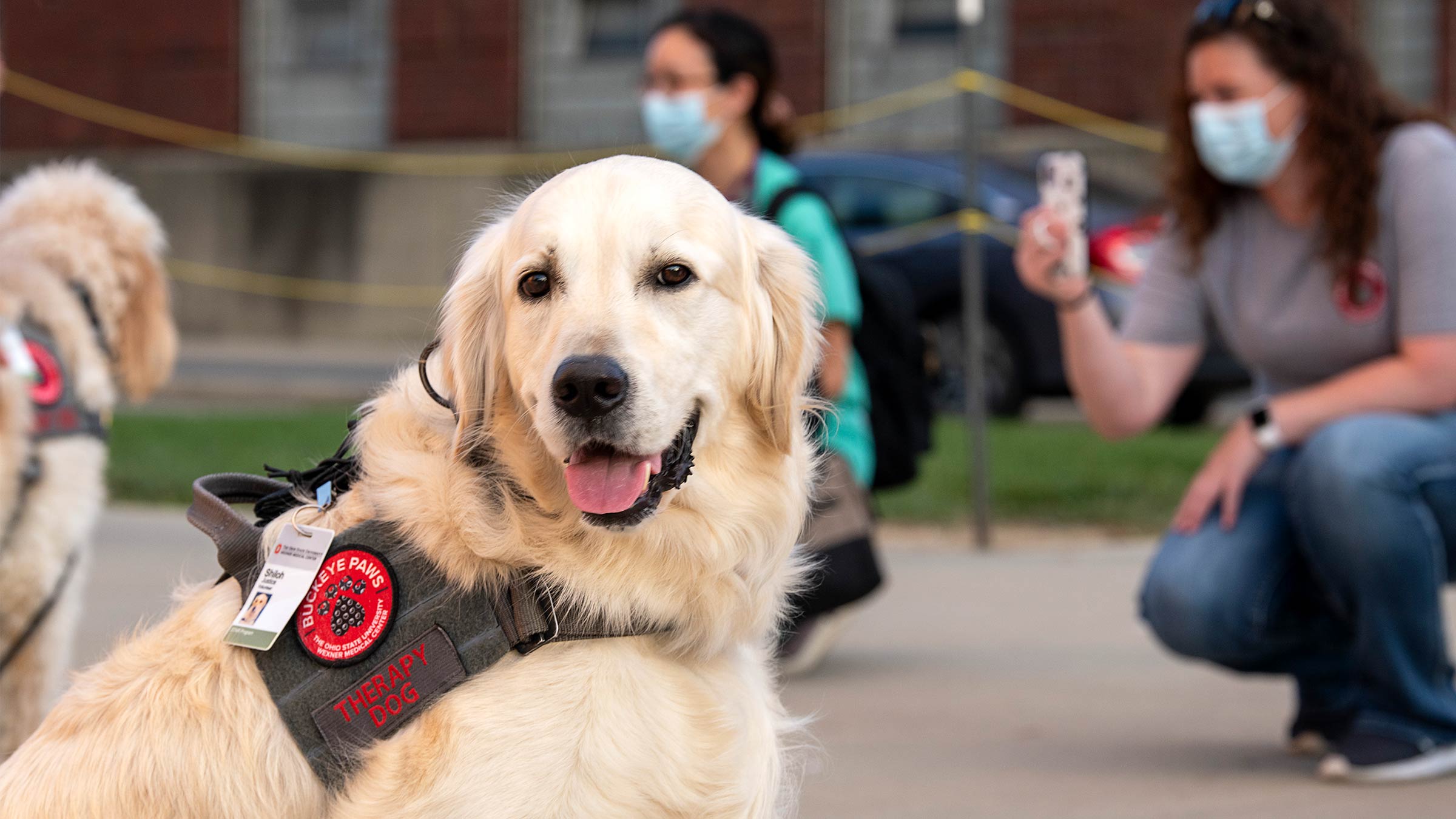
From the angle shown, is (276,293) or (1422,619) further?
(276,293)

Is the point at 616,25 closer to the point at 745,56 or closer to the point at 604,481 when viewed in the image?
the point at 745,56

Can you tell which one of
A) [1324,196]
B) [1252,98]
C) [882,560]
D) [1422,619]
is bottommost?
[882,560]

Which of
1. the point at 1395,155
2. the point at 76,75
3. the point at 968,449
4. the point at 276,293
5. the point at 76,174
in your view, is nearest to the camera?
the point at 1395,155

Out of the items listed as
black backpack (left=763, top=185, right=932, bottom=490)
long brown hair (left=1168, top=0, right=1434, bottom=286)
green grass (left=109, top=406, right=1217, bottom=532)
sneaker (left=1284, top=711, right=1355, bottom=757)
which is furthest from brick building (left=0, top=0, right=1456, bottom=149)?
sneaker (left=1284, top=711, right=1355, bottom=757)

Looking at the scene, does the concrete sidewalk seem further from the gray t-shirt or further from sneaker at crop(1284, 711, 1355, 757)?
the gray t-shirt

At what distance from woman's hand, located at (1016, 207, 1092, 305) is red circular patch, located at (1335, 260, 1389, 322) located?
674 millimetres

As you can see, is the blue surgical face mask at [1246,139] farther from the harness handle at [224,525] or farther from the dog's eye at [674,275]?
the harness handle at [224,525]

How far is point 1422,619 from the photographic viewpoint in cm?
360

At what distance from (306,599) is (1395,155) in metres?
2.95

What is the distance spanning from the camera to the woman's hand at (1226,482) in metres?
3.91

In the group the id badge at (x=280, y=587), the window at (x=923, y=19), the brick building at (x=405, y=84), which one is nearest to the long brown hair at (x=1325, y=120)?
the id badge at (x=280, y=587)

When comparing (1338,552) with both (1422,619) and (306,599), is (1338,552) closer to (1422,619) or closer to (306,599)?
(1422,619)

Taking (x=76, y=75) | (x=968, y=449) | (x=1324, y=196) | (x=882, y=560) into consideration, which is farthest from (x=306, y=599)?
(x=76, y=75)

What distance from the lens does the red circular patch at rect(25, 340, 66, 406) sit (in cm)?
369
